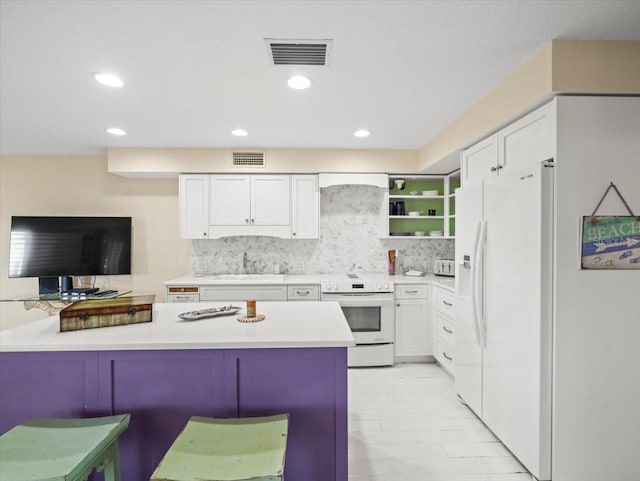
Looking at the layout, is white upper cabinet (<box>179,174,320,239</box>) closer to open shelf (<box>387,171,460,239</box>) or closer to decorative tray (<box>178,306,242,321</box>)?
open shelf (<box>387,171,460,239</box>)

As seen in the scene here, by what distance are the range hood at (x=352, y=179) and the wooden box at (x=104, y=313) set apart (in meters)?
2.51

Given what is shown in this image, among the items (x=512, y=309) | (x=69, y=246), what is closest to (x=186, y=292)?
(x=69, y=246)

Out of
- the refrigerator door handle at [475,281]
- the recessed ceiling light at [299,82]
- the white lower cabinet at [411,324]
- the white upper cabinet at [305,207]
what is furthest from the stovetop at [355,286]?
the recessed ceiling light at [299,82]

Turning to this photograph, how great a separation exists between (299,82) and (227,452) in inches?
80.9

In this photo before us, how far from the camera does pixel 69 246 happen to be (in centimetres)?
399

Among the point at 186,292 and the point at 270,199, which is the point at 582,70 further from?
the point at 186,292

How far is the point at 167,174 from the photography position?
4.04 m

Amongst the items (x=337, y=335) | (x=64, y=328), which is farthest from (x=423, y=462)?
(x=64, y=328)

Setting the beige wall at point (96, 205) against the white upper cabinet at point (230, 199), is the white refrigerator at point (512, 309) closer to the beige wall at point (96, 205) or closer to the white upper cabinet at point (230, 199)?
the white upper cabinet at point (230, 199)

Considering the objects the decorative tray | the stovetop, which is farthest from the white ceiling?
the stovetop

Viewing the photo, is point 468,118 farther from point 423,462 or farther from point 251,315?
point 423,462

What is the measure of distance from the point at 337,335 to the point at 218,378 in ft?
1.96

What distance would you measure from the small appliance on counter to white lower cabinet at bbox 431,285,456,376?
388 millimetres

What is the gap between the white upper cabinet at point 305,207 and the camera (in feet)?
13.2
